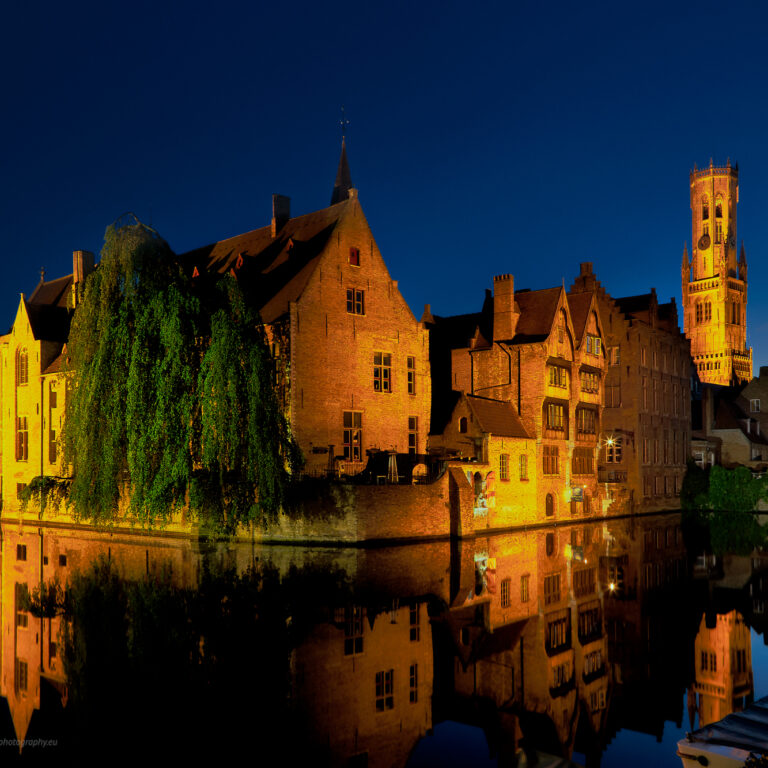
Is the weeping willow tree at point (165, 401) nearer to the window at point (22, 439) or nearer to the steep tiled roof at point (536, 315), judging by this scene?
the steep tiled roof at point (536, 315)

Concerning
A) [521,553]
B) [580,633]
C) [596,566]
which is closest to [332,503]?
[521,553]

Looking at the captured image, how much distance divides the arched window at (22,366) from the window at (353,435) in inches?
861

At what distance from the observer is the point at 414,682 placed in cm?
1296

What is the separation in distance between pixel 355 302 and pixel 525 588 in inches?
808

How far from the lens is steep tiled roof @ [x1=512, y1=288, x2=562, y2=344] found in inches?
1736

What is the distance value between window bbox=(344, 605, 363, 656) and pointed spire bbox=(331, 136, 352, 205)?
48.7 m

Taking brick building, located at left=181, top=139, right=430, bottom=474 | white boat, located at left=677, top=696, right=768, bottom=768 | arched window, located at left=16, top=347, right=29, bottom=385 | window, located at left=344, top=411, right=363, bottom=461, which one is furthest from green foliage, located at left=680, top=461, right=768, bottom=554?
arched window, located at left=16, top=347, right=29, bottom=385

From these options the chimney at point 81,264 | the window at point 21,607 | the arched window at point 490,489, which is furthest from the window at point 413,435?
the chimney at point 81,264

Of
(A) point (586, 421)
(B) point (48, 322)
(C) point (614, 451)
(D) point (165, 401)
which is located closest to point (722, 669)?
(D) point (165, 401)

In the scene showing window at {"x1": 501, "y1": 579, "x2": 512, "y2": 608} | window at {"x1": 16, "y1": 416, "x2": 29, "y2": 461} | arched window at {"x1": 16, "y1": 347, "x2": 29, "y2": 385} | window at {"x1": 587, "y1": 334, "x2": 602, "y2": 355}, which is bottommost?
window at {"x1": 501, "y1": 579, "x2": 512, "y2": 608}

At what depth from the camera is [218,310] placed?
29031 millimetres

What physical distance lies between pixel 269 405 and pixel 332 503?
16.2ft

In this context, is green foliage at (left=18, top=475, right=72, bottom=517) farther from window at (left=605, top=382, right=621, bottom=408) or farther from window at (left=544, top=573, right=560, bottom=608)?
window at (left=605, top=382, right=621, bottom=408)

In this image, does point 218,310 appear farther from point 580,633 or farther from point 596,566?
point 580,633
